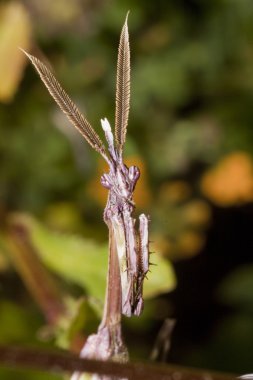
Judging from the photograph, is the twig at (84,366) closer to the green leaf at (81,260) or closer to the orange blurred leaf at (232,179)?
the green leaf at (81,260)

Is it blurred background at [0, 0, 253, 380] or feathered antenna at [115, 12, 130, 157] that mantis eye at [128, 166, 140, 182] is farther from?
blurred background at [0, 0, 253, 380]

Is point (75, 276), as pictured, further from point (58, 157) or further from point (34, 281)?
point (58, 157)

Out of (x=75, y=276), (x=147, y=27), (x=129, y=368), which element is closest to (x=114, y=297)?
(x=129, y=368)

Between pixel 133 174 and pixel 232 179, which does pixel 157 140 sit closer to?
pixel 232 179

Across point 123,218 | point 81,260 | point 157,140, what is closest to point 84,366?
point 123,218

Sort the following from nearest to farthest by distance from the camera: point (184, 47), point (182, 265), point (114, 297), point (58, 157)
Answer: point (114, 297)
point (58, 157)
point (184, 47)
point (182, 265)
